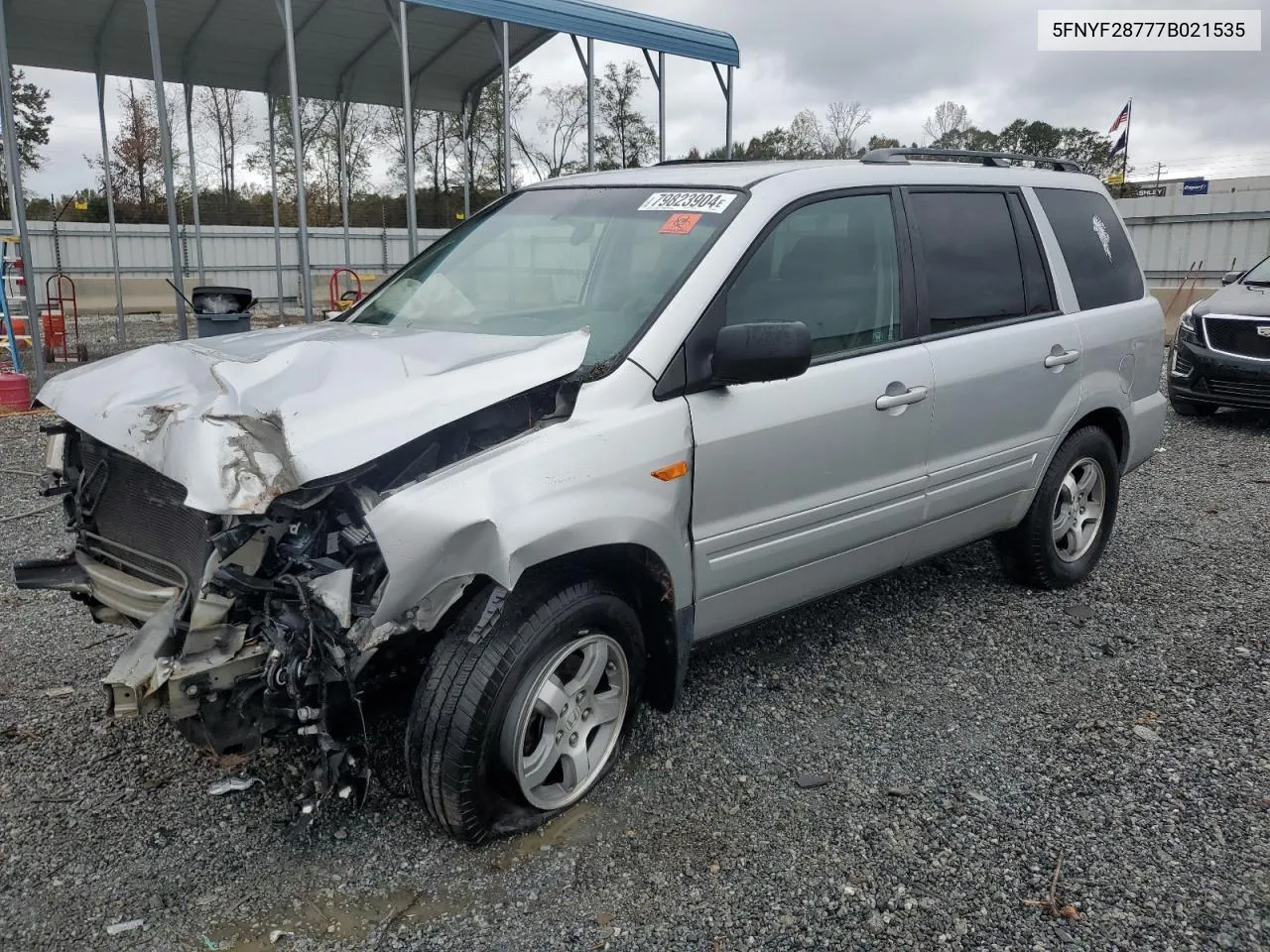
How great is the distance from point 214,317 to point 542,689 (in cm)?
764

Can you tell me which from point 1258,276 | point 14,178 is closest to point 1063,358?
point 1258,276

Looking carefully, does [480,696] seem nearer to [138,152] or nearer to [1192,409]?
[1192,409]

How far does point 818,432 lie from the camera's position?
3271mm

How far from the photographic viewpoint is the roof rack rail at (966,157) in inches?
159

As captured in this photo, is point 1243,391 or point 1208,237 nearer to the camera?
point 1243,391

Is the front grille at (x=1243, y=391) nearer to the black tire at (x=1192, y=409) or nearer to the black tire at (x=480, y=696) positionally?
the black tire at (x=1192, y=409)

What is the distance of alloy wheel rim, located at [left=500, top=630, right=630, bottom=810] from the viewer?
105 inches

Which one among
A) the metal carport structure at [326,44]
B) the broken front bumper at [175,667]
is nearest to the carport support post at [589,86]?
the metal carport structure at [326,44]

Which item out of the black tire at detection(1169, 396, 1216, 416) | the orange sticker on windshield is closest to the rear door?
the orange sticker on windshield

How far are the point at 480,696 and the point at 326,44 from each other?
12277 millimetres

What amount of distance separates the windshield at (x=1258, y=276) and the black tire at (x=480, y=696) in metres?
9.53

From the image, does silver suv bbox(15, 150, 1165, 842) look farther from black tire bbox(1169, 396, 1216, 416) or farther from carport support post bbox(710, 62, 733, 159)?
carport support post bbox(710, 62, 733, 159)

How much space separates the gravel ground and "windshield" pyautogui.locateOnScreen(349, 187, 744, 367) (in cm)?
138

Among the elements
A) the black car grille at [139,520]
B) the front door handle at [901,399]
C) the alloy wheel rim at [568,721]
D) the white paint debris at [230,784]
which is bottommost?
the white paint debris at [230,784]
